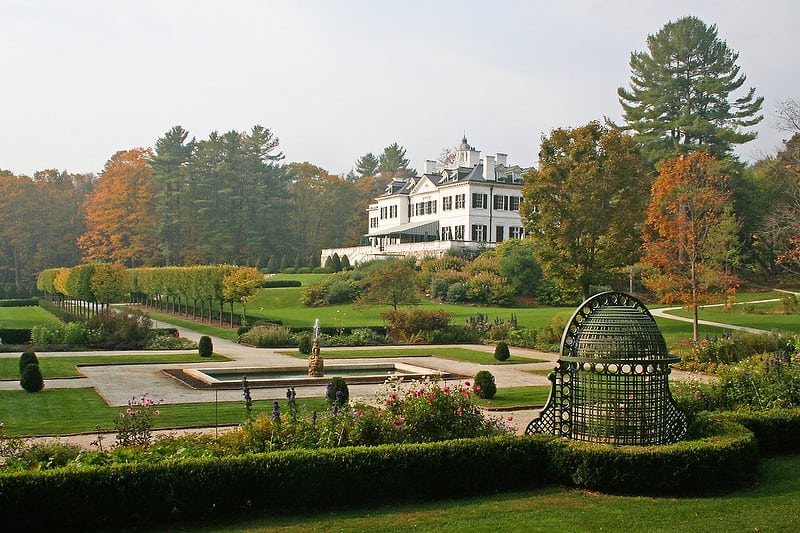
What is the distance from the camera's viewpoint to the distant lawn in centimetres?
2562

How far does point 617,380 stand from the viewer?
372 inches

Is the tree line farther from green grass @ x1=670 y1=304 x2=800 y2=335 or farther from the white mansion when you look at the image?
green grass @ x1=670 y1=304 x2=800 y2=335

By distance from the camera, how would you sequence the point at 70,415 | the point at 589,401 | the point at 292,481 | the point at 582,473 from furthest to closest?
the point at 70,415
the point at 589,401
the point at 582,473
the point at 292,481

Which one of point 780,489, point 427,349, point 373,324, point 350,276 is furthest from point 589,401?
point 350,276

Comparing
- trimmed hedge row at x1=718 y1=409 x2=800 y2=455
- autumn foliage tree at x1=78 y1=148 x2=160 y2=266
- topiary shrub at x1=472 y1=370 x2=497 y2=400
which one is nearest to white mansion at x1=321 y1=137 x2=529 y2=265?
autumn foliage tree at x1=78 y1=148 x2=160 y2=266

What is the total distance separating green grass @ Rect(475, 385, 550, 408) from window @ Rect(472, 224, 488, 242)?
43933 millimetres

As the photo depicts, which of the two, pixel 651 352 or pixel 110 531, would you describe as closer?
pixel 110 531

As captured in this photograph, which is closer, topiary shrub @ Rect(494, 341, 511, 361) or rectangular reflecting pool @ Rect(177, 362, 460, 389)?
rectangular reflecting pool @ Rect(177, 362, 460, 389)

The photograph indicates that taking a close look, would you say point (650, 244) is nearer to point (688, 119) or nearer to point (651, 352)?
A: point (651, 352)

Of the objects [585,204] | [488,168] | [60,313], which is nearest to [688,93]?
[488,168]

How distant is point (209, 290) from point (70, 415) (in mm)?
23640

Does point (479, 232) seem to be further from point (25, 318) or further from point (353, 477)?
point (353, 477)

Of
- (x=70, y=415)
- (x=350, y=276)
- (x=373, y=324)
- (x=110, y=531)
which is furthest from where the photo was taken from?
(x=350, y=276)

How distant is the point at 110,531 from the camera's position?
24.8 feet
